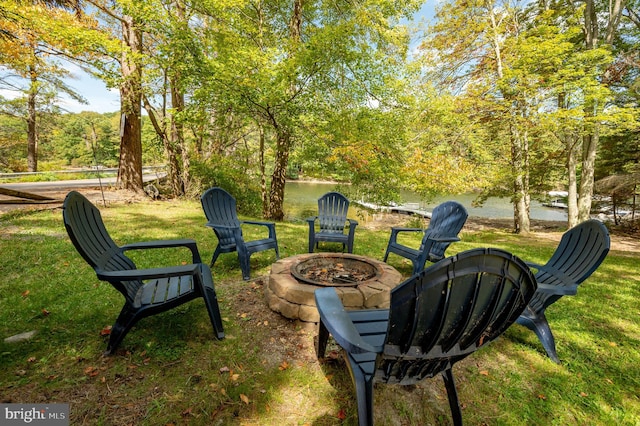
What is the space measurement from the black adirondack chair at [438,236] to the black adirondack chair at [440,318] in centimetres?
200

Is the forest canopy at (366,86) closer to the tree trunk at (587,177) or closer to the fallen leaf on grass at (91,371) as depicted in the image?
the tree trunk at (587,177)

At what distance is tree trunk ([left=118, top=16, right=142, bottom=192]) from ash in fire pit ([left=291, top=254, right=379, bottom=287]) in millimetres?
7457

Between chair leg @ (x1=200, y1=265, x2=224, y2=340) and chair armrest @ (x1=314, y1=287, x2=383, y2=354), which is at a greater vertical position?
chair armrest @ (x1=314, y1=287, x2=383, y2=354)

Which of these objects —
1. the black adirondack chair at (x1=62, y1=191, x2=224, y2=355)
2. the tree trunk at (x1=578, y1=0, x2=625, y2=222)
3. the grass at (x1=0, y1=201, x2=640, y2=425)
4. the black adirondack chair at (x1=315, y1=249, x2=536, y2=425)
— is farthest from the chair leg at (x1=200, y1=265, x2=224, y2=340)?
the tree trunk at (x1=578, y1=0, x2=625, y2=222)

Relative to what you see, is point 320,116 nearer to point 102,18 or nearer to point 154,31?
point 154,31

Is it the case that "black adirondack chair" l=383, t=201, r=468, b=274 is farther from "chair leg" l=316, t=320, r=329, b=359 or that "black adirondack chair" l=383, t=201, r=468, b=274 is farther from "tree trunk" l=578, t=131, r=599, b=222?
"tree trunk" l=578, t=131, r=599, b=222

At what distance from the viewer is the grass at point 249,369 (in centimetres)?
154

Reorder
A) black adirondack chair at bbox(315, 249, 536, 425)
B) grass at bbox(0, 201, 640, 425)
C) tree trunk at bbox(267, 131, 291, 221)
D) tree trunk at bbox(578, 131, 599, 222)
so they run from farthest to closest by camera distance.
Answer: tree trunk at bbox(578, 131, 599, 222)
tree trunk at bbox(267, 131, 291, 221)
grass at bbox(0, 201, 640, 425)
black adirondack chair at bbox(315, 249, 536, 425)

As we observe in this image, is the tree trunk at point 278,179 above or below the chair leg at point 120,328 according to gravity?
above

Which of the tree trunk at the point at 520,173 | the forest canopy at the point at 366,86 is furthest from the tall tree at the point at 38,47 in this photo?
the tree trunk at the point at 520,173

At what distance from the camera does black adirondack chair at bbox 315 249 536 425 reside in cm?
102

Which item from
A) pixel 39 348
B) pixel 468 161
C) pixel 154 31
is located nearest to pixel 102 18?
pixel 154 31

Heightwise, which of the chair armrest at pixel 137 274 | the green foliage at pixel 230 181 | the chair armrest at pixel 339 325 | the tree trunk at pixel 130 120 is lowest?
the chair armrest at pixel 339 325

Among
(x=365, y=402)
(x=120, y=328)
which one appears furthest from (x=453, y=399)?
(x=120, y=328)
